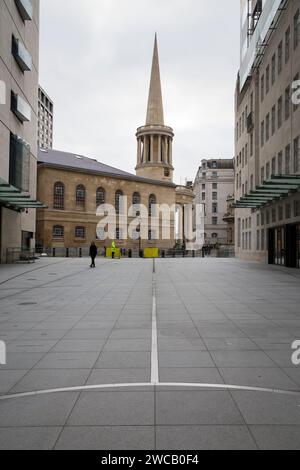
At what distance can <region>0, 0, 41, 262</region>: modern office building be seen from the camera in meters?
28.3

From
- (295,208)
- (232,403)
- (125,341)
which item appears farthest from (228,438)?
(295,208)

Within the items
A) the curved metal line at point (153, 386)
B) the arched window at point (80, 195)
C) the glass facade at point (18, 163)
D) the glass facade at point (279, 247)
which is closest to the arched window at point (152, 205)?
the arched window at point (80, 195)

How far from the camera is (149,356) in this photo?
21.7 feet

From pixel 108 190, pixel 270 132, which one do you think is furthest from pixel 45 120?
pixel 270 132

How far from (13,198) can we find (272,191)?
17910 mm

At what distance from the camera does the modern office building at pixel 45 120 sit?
11456cm

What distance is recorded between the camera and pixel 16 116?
32.1 m

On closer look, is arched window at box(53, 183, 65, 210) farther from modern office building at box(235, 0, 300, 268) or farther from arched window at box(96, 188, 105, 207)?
modern office building at box(235, 0, 300, 268)

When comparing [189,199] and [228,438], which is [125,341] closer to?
[228,438]

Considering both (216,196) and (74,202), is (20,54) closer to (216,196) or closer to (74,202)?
(74,202)

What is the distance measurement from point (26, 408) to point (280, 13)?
3284 cm

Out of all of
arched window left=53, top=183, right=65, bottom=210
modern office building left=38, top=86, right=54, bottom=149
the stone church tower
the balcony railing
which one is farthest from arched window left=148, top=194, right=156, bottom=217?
modern office building left=38, top=86, right=54, bottom=149

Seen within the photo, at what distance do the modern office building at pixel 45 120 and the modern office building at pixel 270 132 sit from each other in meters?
80.6

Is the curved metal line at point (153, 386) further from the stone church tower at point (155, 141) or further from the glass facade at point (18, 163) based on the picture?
the stone church tower at point (155, 141)
